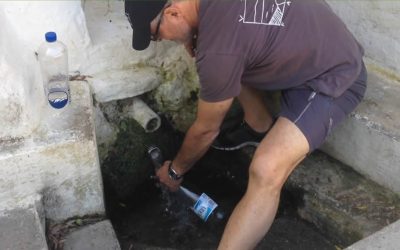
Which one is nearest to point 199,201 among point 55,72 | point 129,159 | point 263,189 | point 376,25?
point 263,189

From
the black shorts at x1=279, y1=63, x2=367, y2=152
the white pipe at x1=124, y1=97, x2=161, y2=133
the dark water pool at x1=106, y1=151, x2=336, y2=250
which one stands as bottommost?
the dark water pool at x1=106, y1=151, x2=336, y2=250

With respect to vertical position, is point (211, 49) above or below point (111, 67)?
above

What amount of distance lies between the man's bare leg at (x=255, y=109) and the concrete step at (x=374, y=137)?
17.3 inches

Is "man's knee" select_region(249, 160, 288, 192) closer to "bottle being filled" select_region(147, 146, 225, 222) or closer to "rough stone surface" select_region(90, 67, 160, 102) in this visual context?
"bottle being filled" select_region(147, 146, 225, 222)

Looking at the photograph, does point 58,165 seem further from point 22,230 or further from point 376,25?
point 376,25

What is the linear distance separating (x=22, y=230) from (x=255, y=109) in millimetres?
1703

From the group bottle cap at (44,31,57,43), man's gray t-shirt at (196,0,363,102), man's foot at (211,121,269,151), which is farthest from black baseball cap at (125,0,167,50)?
man's foot at (211,121,269,151)

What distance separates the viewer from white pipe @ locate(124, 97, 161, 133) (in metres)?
3.63

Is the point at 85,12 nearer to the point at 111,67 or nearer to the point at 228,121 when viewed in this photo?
the point at 111,67

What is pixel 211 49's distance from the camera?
2586mm

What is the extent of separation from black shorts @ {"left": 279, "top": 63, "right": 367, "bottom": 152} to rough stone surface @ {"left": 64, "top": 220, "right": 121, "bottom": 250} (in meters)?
1.18

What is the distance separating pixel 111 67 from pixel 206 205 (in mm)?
1110

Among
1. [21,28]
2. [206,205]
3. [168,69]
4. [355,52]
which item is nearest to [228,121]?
[168,69]

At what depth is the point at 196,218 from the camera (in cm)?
351
